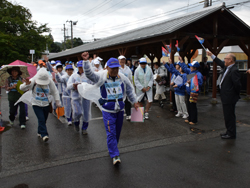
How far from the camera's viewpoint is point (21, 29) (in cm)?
2717

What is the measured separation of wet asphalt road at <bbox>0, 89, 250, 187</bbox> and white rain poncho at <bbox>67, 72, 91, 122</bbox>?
1.80 feet

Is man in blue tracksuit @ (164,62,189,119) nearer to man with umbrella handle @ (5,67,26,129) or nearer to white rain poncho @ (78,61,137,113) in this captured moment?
white rain poncho @ (78,61,137,113)

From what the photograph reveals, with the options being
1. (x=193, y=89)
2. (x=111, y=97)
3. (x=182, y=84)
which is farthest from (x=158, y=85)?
(x=111, y=97)

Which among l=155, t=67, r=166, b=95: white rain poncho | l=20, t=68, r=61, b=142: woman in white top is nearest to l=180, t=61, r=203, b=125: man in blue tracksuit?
l=155, t=67, r=166, b=95: white rain poncho

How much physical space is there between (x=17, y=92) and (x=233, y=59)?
6.01m

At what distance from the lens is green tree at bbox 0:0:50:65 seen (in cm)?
2498

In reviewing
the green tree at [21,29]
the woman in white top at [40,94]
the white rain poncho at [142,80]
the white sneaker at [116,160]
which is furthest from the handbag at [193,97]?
the green tree at [21,29]

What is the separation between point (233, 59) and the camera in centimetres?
506

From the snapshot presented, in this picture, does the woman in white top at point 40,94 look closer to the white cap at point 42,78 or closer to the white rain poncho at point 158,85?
the white cap at point 42,78

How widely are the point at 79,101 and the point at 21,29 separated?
84.1 feet

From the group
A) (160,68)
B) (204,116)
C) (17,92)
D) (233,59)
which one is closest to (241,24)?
(160,68)

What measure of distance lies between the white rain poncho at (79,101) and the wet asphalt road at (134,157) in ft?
1.80

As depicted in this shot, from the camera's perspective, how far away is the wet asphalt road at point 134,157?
3.36 m

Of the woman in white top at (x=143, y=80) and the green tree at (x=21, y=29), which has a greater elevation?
the green tree at (x=21, y=29)
